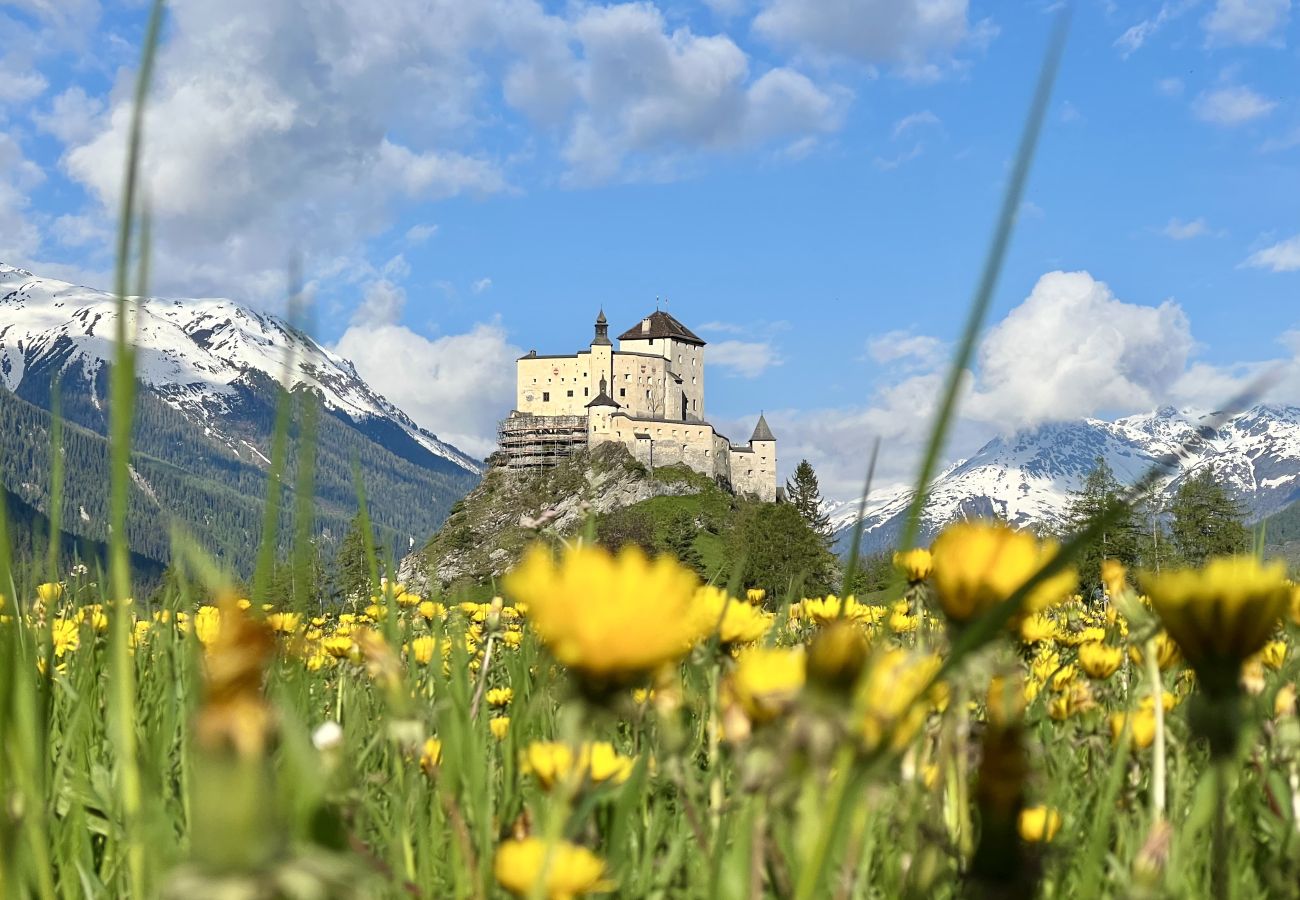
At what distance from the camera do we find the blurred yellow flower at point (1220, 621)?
0.79m

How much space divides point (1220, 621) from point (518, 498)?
288 feet

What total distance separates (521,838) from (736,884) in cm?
20

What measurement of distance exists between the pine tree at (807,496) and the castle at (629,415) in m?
8.01

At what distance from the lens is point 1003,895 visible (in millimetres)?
663

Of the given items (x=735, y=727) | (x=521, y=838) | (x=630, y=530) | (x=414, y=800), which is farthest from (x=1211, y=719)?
(x=630, y=530)

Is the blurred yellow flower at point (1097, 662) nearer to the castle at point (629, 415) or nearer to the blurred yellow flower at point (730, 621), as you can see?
the blurred yellow flower at point (730, 621)

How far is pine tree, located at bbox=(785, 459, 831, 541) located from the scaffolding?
657 inches

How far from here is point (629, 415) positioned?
283ft

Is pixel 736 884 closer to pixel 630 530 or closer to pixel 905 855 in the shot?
pixel 905 855

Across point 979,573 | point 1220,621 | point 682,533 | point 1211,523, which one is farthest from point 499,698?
point 682,533

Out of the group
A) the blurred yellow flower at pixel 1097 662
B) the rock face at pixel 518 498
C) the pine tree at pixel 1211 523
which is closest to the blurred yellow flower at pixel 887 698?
the blurred yellow flower at pixel 1097 662

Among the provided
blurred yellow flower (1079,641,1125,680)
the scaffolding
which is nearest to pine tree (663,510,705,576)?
the scaffolding

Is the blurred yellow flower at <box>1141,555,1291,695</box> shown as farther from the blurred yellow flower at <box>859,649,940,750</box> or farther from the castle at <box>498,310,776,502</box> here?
the castle at <box>498,310,776,502</box>

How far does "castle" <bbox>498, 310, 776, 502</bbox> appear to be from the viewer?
280 feet
